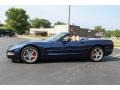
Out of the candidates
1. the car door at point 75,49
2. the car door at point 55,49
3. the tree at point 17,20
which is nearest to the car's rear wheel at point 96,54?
the car door at point 75,49

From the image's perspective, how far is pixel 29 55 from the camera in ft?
34.6

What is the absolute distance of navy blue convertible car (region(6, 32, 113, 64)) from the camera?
34.5 feet

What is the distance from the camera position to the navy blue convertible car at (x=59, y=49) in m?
10.5

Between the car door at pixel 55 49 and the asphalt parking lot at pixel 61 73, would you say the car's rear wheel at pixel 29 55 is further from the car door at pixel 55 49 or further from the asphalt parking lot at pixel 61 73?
the car door at pixel 55 49

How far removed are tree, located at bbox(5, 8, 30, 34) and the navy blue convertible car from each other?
87.6 metres

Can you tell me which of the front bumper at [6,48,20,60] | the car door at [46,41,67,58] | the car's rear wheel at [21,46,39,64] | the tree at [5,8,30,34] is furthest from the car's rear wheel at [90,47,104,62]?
the tree at [5,8,30,34]

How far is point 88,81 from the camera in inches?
298

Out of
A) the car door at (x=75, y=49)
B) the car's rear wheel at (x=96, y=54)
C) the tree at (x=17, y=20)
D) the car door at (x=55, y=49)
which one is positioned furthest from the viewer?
the tree at (x=17, y=20)

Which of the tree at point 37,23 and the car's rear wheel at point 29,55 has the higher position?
the tree at point 37,23

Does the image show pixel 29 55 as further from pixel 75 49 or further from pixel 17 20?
pixel 17 20

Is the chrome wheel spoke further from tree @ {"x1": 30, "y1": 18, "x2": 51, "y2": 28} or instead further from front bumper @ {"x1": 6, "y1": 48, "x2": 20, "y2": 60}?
tree @ {"x1": 30, "y1": 18, "x2": 51, "y2": 28}

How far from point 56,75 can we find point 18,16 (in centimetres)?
9477

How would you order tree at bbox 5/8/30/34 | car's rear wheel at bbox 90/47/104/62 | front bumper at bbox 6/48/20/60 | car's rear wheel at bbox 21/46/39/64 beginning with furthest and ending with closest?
tree at bbox 5/8/30/34 < car's rear wheel at bbox 90/47/104/62 < car's rear wheel at bbox 21/46/39/64 < front bumper at bbox 6/48/20/60
